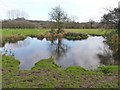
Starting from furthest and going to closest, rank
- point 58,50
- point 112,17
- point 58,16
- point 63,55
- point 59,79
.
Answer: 1. point 58,16
2. point 112,17
3. point 58,50
4. point 63,55
5. point 59,79

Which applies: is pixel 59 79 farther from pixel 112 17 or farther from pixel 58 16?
pixel 58 16

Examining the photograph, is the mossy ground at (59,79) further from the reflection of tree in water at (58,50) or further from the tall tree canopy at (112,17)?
the tall tree canopy at (112,17)

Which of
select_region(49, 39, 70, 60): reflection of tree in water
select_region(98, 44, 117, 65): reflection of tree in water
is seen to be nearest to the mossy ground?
select_region(98, 44, 117, 65): reflection of tree in water

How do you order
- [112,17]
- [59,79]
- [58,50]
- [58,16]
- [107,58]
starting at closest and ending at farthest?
[59,79]
[107,58]
[58,50]
[112,17]
[58,16]

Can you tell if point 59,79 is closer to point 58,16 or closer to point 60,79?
point 60,79

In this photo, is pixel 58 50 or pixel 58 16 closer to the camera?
pixel 58 50

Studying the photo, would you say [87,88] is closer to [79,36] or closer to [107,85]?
[107,85]

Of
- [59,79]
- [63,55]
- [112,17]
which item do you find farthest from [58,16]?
[59,79]

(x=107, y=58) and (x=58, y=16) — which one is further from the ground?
(x=58, y=16)

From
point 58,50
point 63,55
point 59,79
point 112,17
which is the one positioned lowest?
point 63,55

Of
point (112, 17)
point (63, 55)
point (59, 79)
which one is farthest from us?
point (112, 17)

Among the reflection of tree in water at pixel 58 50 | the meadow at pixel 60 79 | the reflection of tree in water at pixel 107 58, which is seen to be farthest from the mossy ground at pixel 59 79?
the reflection of tree in water at pixel 58 50

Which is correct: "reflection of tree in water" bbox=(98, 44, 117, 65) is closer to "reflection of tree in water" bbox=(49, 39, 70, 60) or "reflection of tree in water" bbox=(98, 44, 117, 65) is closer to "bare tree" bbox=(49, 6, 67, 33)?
"reflection of tree in water" bbox=(49, 39, 70, 60)

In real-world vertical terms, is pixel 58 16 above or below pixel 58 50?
above
